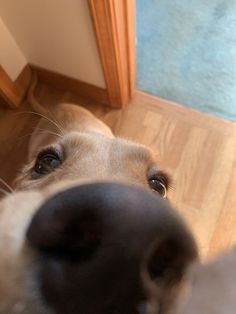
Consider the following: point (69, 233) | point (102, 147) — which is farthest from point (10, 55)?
point (69, 233)

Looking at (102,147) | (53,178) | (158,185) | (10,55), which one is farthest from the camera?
(10,55)

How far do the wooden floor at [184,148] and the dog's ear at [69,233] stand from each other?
1200 millimetres

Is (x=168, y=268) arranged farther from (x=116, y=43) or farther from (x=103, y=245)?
(x=116, y=43)

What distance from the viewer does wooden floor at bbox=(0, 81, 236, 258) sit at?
66.7 inches

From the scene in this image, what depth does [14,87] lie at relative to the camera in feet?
6.28

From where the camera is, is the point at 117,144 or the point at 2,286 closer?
the point at 2,286

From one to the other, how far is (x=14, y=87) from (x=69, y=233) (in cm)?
161

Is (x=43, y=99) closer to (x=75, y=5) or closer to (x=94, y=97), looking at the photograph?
(x=94, y=97)

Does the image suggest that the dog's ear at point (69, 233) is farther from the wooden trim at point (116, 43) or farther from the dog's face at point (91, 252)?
the wooden trim at point (116, 43)

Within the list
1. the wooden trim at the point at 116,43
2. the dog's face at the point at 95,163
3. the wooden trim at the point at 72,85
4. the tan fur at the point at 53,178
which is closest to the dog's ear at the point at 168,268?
the tan fur at the point at 53,178

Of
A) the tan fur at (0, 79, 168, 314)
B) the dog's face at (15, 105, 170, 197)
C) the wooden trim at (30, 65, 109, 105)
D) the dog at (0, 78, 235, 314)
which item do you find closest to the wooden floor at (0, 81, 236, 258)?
the wooden trim at (30, 65, 109, 105)

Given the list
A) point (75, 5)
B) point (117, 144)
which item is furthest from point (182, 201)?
point (75, 5)

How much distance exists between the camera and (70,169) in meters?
0.80

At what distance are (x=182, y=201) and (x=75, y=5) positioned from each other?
1011mm
